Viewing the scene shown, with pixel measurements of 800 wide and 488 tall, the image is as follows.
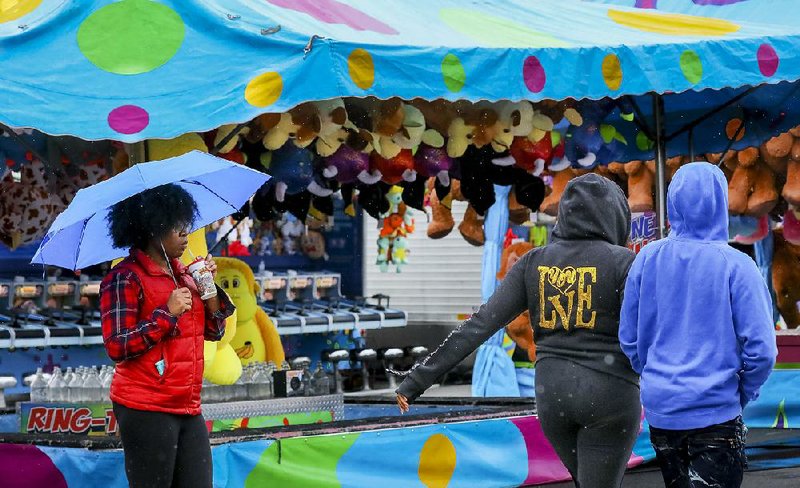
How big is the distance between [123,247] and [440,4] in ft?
11.8

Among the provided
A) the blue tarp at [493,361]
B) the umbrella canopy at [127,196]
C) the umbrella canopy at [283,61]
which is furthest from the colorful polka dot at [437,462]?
the blue tarp at [493,361]

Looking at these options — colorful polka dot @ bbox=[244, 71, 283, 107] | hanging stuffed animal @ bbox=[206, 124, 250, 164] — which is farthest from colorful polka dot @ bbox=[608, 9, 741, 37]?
colorful polka dot @ bbox=[244, 71, 283, 107]

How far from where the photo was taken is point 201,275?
551 centimetres

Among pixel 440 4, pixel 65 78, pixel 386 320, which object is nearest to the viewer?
pixel 65 78

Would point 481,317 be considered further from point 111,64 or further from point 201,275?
point 111,64

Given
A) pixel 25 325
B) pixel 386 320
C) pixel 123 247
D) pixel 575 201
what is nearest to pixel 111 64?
pixel 123 247

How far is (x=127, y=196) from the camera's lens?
5.37m

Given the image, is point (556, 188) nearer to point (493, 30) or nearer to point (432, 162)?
point (432, 162)

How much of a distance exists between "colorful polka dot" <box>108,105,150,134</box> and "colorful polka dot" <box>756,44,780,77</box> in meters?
3.68

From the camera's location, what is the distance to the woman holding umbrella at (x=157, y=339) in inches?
210

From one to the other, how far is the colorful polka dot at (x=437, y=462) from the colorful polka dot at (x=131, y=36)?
295 centimetres

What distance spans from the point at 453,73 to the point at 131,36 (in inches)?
63.4

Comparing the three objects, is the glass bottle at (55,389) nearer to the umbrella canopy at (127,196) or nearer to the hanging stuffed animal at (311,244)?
the umbrella canopy at (127,196)

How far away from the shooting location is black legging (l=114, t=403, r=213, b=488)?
17.4 ft
